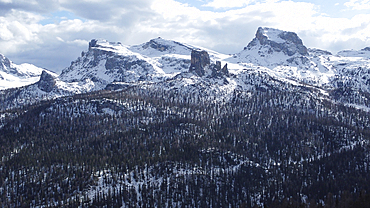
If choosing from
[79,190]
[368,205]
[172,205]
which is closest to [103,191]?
[79,190]

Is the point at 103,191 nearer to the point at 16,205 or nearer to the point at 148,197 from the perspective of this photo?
the point at 148,197

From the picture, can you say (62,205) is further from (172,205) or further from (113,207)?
(172,205)

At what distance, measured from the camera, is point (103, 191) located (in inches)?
7687

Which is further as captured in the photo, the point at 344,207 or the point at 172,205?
the point at 172,205

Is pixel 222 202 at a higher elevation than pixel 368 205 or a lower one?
lower

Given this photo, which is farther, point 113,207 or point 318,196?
point 318,196

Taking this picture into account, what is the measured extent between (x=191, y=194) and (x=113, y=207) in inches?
1557

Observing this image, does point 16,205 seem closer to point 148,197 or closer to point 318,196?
point 148,197

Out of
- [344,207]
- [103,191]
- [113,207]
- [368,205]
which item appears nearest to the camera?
[368,205]

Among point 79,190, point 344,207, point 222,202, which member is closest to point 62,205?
point 79,190

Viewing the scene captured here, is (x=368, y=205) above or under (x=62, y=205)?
above

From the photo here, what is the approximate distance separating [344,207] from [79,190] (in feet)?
409

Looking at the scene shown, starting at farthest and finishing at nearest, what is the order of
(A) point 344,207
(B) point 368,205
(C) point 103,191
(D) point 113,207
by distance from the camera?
(C) point 103,191 → (D) point 113,207 → (A) point 344,207 → (B) point 368,205

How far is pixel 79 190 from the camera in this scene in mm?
199500
